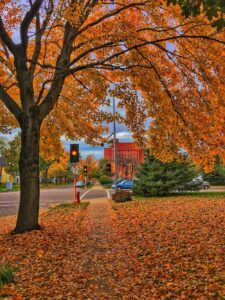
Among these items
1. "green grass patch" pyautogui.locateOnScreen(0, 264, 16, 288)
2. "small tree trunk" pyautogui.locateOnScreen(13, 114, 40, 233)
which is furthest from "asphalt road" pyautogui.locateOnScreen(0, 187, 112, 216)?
"green grass patch" pyautogui.locateOnScreen(0, 264, 16, 288)

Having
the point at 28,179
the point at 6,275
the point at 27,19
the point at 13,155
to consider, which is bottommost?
the point at 6,275

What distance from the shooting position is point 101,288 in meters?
6.29

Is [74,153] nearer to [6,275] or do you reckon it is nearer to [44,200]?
[44,200]

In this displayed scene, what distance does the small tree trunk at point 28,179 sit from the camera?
37.2 feet

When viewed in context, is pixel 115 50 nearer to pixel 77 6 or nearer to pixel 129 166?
pixel 77 6

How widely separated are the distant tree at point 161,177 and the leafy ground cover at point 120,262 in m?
15.5

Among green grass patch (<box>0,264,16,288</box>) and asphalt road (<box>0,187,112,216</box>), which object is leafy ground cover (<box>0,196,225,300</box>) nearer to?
green grass patch (<box>0,264,16,288</box>)

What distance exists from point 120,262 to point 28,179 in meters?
4.61

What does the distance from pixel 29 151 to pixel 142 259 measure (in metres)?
5.13

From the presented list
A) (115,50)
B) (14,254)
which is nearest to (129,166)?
(115,50)

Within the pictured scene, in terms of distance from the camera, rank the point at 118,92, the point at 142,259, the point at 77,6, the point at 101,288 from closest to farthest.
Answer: the point at 101,288
the point at 142,259
the point at 77,6
the point at 118,92

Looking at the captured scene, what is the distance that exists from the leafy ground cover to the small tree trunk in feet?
1.79

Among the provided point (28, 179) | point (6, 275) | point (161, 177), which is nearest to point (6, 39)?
point (28, 179)

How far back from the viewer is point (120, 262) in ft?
25.9
